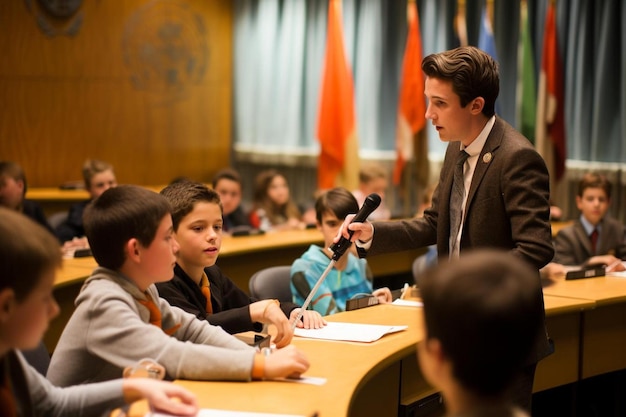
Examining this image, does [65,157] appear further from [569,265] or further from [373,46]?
[569,265]

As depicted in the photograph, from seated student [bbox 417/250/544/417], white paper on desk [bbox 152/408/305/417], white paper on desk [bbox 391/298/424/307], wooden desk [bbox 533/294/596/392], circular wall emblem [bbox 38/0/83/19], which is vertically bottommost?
wooden desk [bbox 533/294/596/392]

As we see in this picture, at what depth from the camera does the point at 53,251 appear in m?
1.70

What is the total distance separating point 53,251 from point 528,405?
67.0 inches

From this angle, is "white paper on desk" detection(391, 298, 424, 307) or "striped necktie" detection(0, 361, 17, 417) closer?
"striped necktie" detection(0, 361, 17, 417)

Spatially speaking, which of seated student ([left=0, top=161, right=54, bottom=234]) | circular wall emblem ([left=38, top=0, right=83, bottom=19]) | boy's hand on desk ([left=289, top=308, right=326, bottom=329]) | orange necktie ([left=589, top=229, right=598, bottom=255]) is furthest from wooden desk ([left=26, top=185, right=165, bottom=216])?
boy's hand on desk ([left=289, top=308, right=326, bottom=329])

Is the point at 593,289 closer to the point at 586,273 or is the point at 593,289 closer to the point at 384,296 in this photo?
the point at 586,273

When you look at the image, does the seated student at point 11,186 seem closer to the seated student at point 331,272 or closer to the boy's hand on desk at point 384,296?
the seated student at point 331,272

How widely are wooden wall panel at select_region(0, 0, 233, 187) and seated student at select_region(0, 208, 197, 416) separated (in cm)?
633

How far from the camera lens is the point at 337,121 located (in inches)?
328

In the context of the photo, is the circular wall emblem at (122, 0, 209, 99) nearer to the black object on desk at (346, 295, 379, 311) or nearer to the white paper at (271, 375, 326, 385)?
the black object on desk at (346, 295, 379, 311)

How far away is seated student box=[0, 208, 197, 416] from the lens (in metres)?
1.64

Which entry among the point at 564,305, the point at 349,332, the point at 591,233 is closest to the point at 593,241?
the point at 591,233

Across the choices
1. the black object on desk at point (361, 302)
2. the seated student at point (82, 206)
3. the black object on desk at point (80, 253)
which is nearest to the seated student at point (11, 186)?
the seated student at point (82, 206)

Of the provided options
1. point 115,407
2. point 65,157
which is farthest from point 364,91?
Answer: point 115,407
